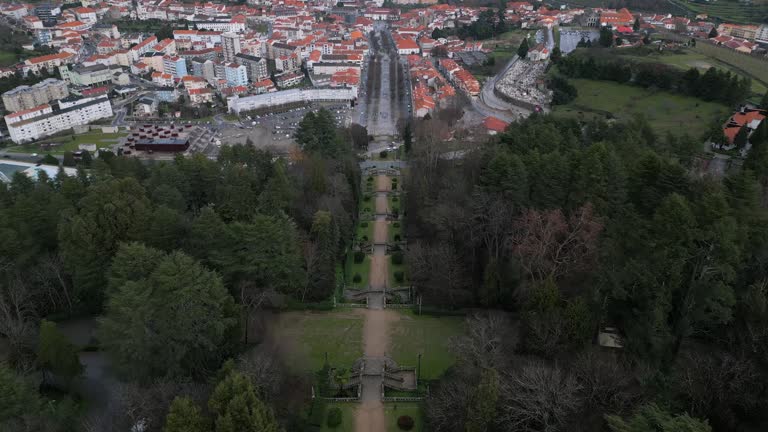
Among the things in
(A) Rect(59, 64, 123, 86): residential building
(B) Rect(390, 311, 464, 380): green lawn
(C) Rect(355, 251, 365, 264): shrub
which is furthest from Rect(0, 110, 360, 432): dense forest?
(A) Rect(59, 64, 123, 86): residential building

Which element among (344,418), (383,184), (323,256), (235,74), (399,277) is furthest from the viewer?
(235,74)

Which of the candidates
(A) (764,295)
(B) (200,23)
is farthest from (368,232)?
(B) (200,23)

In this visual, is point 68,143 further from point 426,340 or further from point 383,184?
point 426,340

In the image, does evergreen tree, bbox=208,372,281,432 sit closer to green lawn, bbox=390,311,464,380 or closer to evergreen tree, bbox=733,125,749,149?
green lawn, bbox=390,311,464,380

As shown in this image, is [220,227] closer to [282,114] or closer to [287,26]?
[282,114]

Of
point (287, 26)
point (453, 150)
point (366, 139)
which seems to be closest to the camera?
point (453, 150)

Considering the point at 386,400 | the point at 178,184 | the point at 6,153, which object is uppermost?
the point at 178,184

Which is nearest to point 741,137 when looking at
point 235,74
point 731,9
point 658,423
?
point 658,423
